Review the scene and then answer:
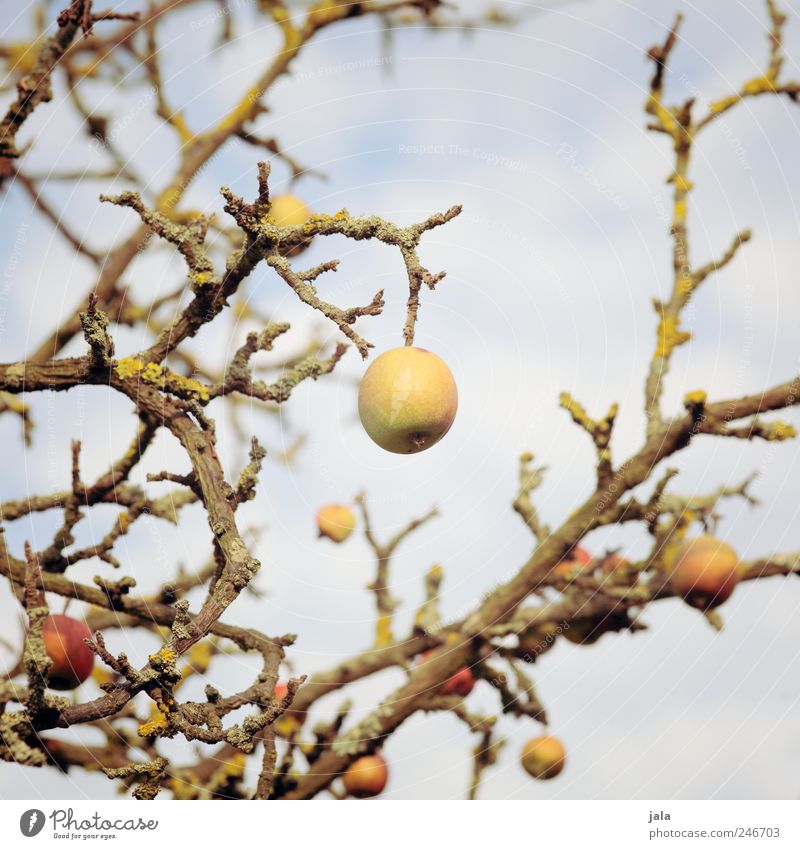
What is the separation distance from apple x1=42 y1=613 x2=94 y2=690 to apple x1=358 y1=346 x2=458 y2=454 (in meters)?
1.76

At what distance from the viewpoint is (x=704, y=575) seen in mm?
4020

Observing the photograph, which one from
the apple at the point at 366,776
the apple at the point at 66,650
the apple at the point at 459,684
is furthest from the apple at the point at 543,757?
the apple at the point at 66,650

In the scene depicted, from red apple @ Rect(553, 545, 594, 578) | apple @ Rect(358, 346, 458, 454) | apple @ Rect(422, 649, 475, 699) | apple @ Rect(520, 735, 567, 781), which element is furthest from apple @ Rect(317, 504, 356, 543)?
apple @ Rect(358, 346, 458, 454)

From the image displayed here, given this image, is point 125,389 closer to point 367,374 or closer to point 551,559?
point 367,374

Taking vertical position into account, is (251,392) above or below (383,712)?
above

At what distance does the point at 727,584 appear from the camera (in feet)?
13.2

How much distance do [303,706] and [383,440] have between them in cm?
182

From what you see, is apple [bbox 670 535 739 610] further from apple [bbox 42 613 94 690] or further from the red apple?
apple [bbox 42 613 94 690]

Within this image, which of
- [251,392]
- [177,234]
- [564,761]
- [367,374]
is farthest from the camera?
[564,761]

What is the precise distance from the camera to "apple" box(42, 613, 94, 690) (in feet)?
11.9

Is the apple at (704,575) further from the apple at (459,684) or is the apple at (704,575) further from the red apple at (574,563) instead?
the apple at (459,684)

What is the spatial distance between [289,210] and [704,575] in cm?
247
